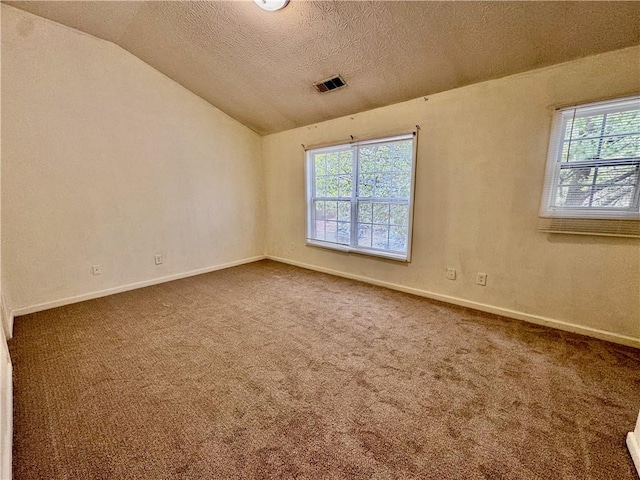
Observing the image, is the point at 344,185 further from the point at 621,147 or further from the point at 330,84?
the point at 621,147

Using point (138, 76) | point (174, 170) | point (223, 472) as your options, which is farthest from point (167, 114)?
point (223, 472)

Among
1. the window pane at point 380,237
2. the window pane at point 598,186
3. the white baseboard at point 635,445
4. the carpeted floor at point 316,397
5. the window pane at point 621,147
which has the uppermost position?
the window pane at point 621,147

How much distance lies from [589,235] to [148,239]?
14.1 ft

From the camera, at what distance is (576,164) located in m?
2.01

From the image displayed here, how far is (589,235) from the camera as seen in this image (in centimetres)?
201

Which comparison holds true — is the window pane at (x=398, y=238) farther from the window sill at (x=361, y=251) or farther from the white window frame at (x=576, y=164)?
the white window frame at (x=576, y=164)

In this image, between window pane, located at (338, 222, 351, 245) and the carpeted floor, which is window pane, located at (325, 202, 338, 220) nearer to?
window pane, located at (338, 222, 351, 245)

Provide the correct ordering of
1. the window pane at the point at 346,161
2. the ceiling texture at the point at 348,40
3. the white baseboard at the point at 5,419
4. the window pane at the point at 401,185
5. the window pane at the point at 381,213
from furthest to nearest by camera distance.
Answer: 1. the window pane at the point at 346,161
2. the window pane at the point at 381,213
3. the window pane at the point at 401,185
4. the ceiling texture at the point at 348,40
5. the white baseboard at the point at 5,419

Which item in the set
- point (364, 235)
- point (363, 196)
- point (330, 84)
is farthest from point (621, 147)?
point (330, 84)

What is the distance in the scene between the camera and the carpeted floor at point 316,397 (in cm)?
113

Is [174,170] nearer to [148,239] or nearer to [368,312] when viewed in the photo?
[148,239]

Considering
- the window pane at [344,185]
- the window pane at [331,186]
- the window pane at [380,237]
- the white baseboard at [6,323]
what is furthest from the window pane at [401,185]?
the white baseboard at [6,323]

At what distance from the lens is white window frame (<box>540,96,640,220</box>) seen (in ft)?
6.04

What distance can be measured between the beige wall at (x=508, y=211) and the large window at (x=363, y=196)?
0.52ft
